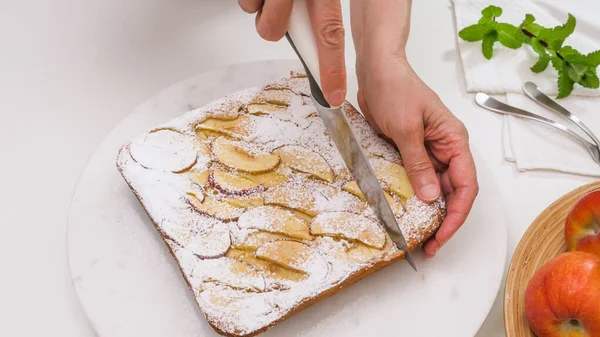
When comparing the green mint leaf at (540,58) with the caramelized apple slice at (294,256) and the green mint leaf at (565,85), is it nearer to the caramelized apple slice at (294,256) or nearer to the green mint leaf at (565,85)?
the green mint leaf at (565,85)

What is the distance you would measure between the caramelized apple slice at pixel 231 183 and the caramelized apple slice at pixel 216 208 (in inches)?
1.4

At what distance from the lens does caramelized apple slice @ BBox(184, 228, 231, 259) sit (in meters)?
1.23

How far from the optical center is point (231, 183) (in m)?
1.36

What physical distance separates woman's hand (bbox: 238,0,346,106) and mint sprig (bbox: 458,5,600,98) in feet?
2.77

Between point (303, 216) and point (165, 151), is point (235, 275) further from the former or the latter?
point (165, 151)

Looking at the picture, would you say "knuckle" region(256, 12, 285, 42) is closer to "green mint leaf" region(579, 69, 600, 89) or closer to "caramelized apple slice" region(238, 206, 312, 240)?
"caramelized apple slice" region(238, 206, 312, 240)

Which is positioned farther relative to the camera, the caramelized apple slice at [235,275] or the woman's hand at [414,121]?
the woman's hand at [414,121]

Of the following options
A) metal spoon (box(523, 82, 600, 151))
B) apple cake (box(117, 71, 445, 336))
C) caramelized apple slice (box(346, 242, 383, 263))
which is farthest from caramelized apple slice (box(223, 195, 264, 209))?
metal spoon (box(523, 82, 600, 151))

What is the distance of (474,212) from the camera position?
1434 mm

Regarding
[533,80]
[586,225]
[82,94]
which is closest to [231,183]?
[82,94]

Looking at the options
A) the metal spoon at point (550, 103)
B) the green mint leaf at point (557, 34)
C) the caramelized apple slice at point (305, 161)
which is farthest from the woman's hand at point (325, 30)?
the green mint leaf at point (557, 34)

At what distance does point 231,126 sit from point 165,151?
0.18 m

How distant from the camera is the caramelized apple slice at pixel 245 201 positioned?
4.36ft

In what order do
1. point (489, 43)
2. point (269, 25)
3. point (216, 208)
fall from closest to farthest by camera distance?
point (269, 25), point (216, 208), point (489, 43)
